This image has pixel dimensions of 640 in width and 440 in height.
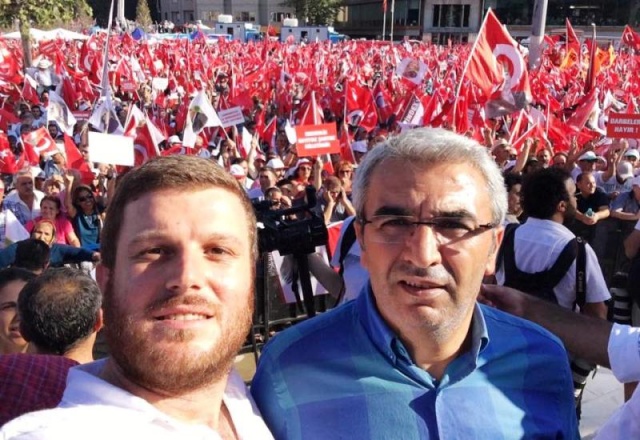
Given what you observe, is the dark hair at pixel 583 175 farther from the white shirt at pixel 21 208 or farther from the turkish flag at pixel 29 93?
the turkish flag at pixel 29 93

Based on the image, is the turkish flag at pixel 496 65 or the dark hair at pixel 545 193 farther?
the turkish flag at pixel 496 65

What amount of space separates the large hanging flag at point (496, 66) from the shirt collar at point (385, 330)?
667 centimetres

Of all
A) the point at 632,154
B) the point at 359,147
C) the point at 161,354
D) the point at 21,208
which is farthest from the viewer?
the point at 359,147

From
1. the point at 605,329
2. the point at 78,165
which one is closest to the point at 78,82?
the point at 78,165

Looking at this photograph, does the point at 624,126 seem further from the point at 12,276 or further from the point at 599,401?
the point at 12,276

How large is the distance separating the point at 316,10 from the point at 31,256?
186ft

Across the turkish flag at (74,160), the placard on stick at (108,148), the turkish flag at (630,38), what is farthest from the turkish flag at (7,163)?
the turkish flag at (630,38)

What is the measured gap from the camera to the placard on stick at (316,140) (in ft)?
22.8

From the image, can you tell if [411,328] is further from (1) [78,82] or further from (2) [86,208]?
(1) [78,82]

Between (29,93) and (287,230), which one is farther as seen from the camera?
(29,93)

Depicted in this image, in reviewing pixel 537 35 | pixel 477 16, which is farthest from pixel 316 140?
pixel 477 16

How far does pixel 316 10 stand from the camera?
189 feet

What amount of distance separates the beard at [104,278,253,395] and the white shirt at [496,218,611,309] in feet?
7.29

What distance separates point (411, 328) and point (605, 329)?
0.81 meters
